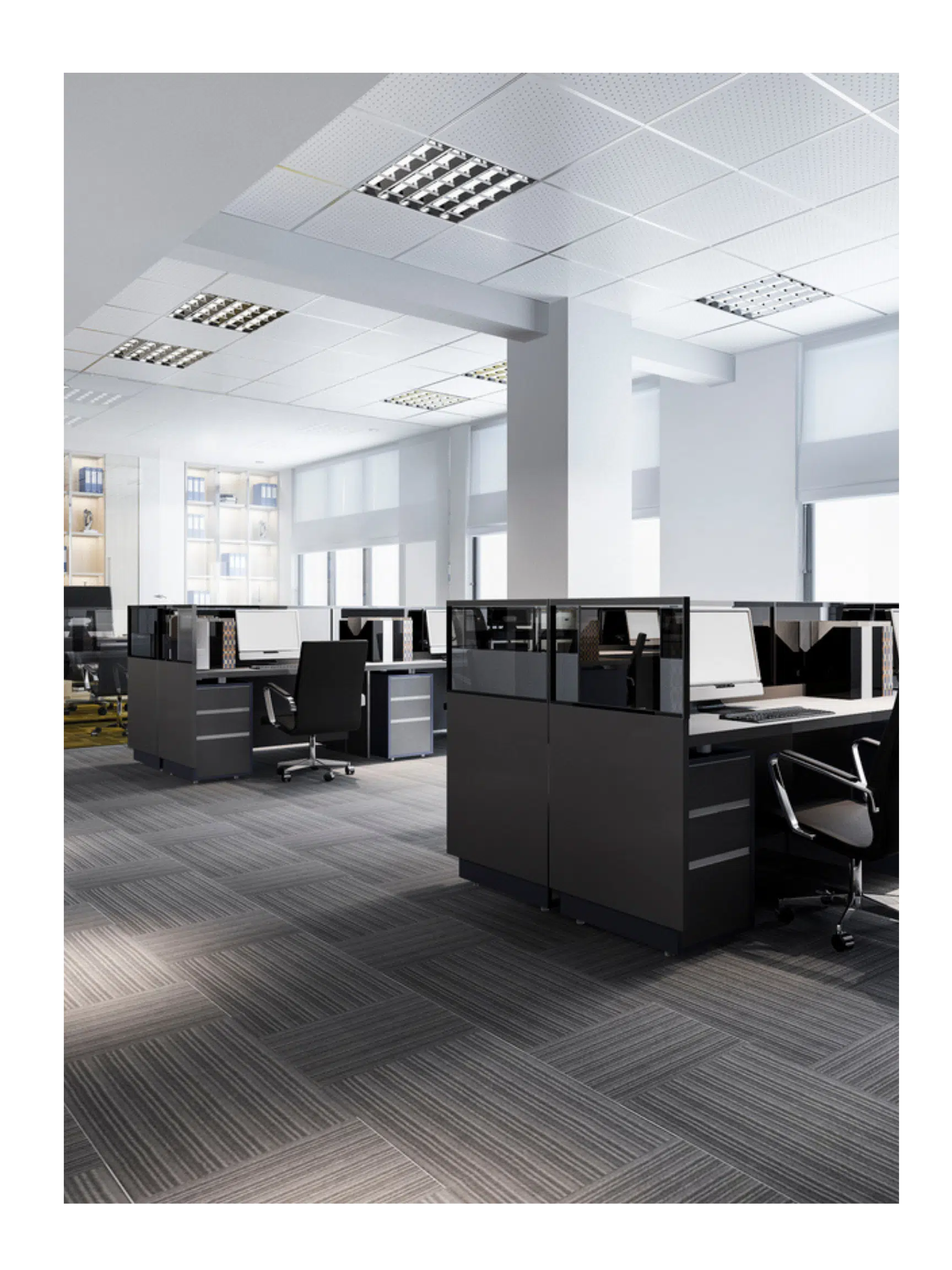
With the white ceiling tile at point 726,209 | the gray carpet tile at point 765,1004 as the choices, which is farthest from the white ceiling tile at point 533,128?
the gray carpet tile at point 765,1004

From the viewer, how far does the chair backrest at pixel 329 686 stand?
18.9 feet

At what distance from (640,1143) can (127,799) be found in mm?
4219

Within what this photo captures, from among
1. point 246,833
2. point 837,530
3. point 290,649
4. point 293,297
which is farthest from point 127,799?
point 837,530

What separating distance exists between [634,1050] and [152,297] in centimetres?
524

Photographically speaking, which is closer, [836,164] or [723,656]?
[723,656]

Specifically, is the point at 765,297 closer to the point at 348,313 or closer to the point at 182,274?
the point at 348,313

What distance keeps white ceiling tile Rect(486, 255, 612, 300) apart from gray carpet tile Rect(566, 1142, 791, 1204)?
4662 mm

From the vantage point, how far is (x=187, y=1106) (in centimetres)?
211

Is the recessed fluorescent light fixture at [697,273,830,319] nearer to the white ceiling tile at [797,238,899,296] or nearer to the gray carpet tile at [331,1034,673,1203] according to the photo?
the white ceiling tile at [797,238,899,296]

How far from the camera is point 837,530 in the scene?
6.89m

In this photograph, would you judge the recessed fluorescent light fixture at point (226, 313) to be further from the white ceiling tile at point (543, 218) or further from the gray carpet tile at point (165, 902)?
the gray carpet tile at point (165, 902)

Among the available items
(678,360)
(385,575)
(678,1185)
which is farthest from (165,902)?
(385,575)
